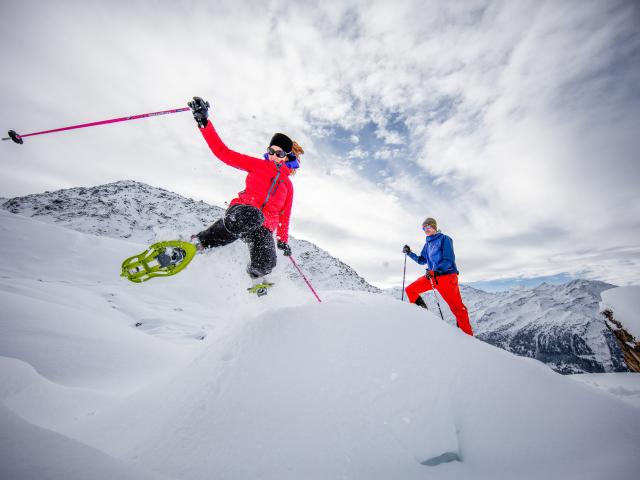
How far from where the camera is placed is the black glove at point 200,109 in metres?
3.84

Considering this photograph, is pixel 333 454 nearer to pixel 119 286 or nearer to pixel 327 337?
pixel 327 337

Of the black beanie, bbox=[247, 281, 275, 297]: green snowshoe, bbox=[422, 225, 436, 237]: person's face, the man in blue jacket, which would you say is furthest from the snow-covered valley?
bbox=[422, 225, 436, 237]: person's face

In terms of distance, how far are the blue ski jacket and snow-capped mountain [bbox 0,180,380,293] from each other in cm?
2482

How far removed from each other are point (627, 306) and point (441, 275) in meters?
5.78

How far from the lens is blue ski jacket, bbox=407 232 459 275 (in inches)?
233

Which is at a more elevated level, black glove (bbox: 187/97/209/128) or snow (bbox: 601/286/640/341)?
black glove (bbox: 187/97/209/128)

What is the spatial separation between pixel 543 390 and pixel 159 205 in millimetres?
57498

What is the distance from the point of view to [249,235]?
402cm

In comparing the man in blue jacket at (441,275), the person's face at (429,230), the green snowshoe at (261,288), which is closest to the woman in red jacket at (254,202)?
the green snowshoe at (261,288)

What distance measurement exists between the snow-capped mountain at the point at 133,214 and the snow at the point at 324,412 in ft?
84.7

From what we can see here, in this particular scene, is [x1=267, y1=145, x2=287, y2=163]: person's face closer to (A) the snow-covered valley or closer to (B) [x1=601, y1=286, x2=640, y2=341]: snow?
(A) the snow-covered valley

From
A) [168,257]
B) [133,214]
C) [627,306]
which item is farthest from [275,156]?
[133,214]

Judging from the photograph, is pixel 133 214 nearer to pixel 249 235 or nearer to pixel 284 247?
pixel 284 247

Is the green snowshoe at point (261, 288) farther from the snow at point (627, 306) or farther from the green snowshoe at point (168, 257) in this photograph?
the snow at point (627, 306)
